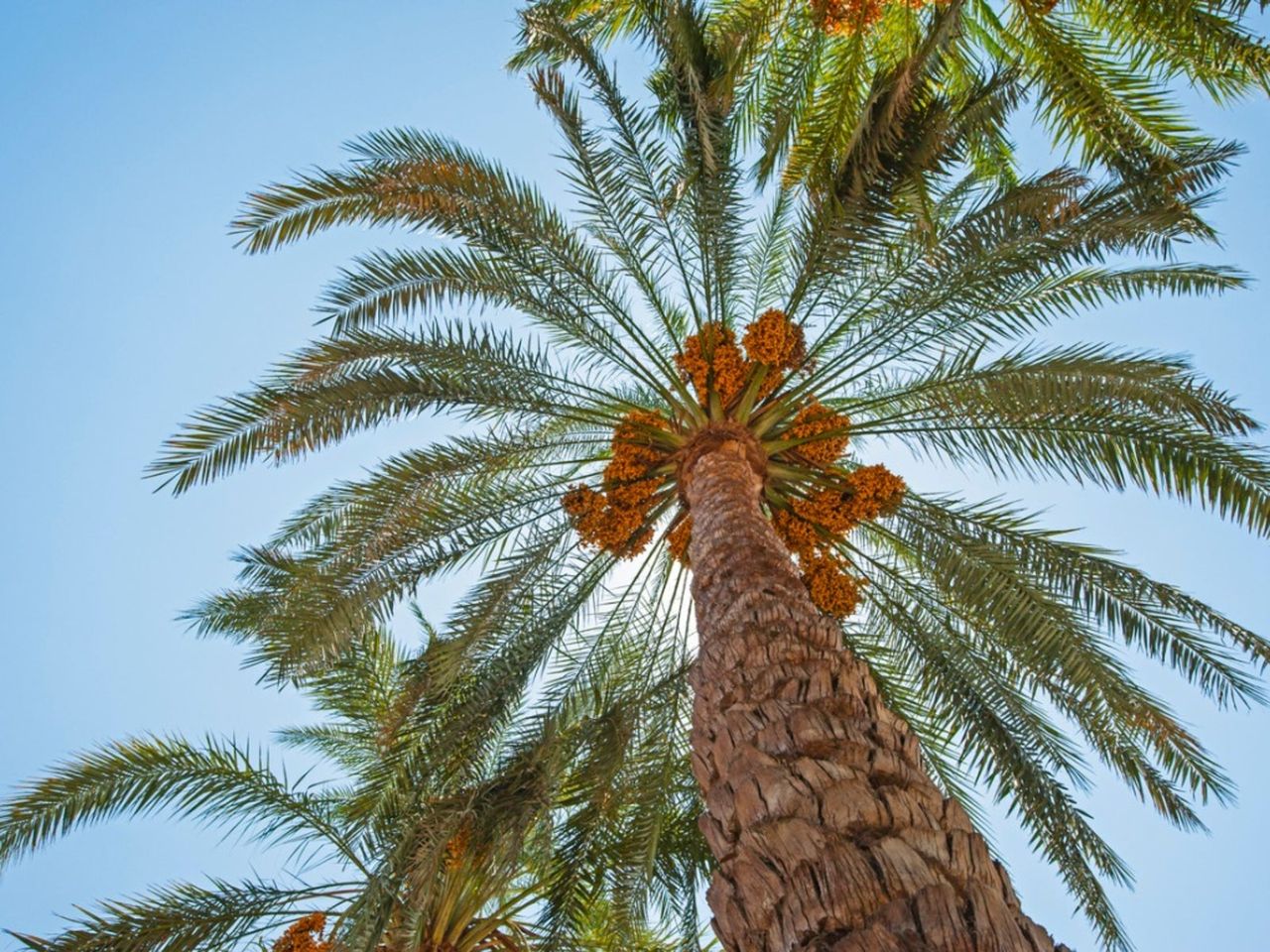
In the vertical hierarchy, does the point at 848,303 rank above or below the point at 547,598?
above

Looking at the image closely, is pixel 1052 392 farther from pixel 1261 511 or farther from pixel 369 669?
pixel 369 669

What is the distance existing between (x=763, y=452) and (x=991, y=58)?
6444 millimetres

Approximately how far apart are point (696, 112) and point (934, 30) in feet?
4.92

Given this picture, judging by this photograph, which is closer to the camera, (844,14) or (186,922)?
(186,922)

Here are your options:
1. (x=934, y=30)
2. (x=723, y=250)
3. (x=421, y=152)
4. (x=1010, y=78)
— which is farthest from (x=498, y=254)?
(x=1010, y=78)

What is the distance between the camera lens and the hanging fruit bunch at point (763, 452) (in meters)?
6.73

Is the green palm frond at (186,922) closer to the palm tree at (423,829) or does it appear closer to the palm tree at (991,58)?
the palm tree at (423,829)

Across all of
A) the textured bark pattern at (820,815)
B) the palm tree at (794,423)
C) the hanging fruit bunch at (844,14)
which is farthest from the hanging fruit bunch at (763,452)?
the hanging fruit bunch at (844,14)

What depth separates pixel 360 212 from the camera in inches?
249

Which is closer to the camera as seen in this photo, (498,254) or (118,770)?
(118,770)

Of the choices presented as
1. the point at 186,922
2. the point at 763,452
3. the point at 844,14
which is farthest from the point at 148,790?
the point at 844,14

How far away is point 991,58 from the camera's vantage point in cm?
1016

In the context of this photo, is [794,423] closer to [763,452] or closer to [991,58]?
[763,452]

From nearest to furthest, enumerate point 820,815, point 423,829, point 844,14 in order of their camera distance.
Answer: point 820,815 → point 423,829 → point 844,14
